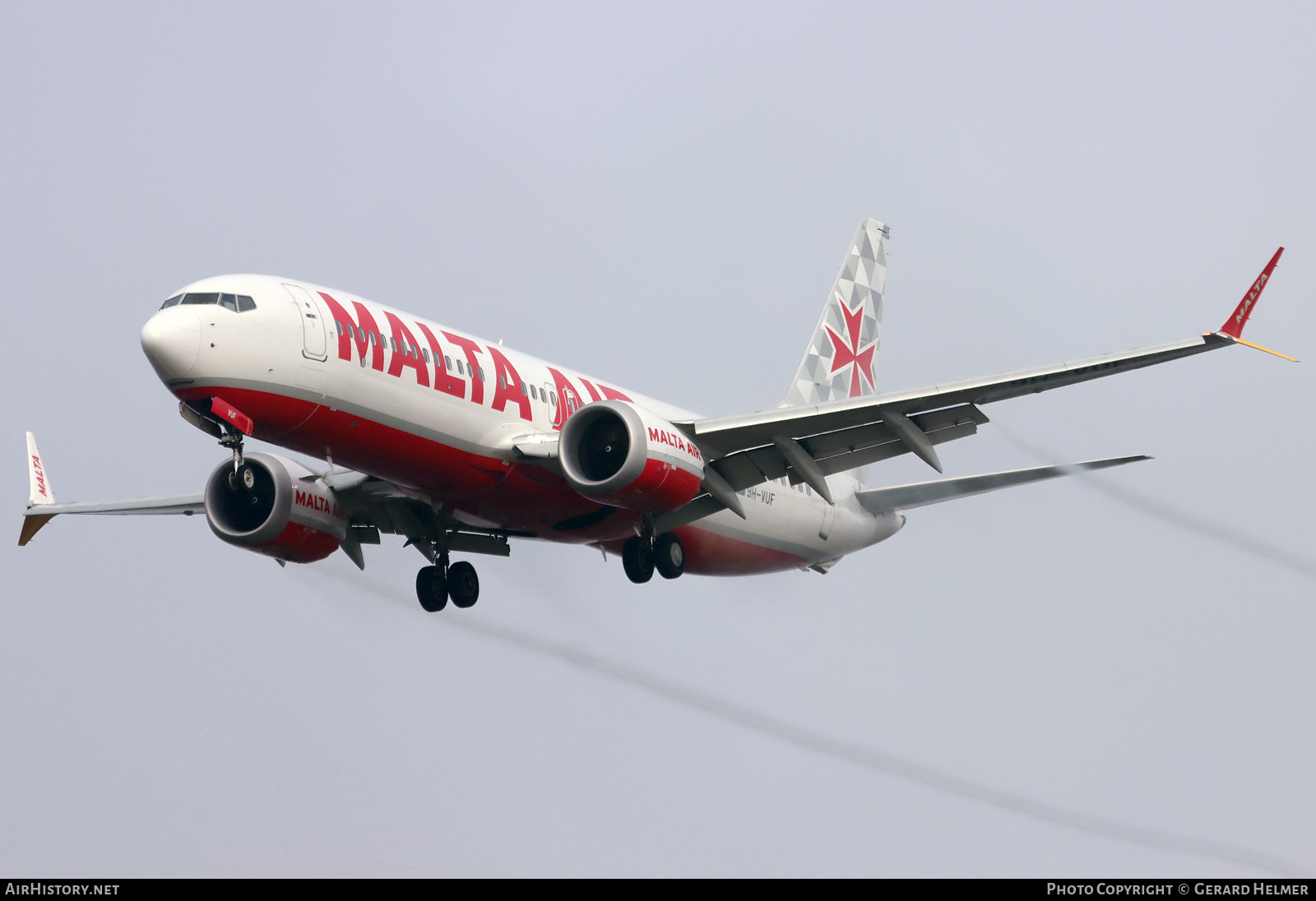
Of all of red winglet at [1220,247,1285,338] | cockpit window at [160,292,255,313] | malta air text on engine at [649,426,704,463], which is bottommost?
malta air text on engine at [649,426,704,463]

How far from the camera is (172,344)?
25516mm

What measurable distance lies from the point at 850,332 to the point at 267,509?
59.6 ft

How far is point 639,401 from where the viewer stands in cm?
3356

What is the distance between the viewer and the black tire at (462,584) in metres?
34.3

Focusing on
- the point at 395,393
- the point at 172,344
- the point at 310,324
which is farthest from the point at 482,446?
the point at 172,344

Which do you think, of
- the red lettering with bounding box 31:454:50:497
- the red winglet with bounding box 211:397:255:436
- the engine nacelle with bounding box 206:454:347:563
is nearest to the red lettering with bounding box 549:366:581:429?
the engine nacelle with bounding box 206:454:347:563

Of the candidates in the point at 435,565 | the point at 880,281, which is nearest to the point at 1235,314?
the point at 435,565

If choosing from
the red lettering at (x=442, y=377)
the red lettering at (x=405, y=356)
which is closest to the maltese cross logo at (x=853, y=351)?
the red lettering at (x=442, y=377)

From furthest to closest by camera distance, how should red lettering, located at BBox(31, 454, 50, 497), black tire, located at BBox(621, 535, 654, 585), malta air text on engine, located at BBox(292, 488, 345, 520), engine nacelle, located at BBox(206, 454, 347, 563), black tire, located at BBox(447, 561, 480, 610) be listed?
1. red lettering, located at BBox(31, 454, 50, 497)
2. black tire, located at BBox(447, 561, 480, 610)
3. malta air text on engine, located at BBox(292, 488, 345, 520)
4. engine nacelle, located at BBox(206, 454, 347, 563)
5. black tire, located at BBox(621, 535, 654, 585)

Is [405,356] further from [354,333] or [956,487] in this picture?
[956,487]

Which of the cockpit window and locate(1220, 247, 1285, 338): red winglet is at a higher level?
locate(1220, 247, 1285, 338): red winglet

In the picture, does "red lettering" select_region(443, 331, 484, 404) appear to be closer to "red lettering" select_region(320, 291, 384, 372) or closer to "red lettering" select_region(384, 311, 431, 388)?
"red lettering" select_region(384, 311, 431, 388)

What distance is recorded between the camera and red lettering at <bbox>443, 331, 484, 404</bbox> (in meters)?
29.0

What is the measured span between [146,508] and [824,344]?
18.4m
